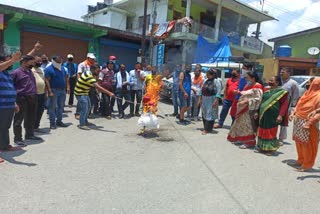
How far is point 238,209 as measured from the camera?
3.66m

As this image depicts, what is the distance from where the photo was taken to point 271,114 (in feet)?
19.5

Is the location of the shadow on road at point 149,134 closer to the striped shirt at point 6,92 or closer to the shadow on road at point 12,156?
the shadow on road at point 12,156

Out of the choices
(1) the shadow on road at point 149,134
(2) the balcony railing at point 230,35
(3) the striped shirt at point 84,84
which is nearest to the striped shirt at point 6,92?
(3) the striped shirt at point 84,84

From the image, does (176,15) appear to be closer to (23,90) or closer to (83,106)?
(83,106)

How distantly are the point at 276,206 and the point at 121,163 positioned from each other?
2.43 m

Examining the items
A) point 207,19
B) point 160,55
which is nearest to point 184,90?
point 160,55

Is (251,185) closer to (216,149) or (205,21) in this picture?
(216,149)

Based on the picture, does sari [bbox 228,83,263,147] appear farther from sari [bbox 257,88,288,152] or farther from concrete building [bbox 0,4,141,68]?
concrete building [bbox 0,4,141,68]

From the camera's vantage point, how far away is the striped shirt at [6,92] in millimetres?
4918

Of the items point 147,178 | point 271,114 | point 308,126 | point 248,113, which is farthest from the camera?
point 248,113

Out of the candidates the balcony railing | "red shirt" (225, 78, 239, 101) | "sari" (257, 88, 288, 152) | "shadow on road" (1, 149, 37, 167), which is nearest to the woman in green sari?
"sari" (257, 88, 288, 152)

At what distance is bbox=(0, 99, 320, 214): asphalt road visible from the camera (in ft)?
11.8

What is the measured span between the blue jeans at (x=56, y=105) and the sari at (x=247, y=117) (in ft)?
13.3

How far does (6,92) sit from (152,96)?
323 centimetres
